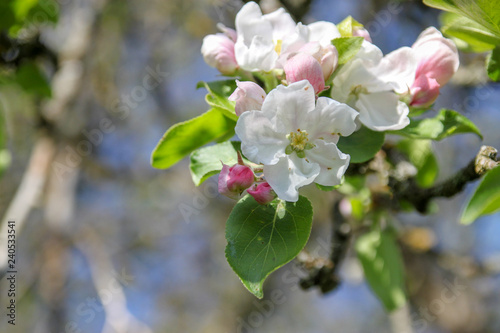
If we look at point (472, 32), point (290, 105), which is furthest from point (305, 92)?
point (472, 32)

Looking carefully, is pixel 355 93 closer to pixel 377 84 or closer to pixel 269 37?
pixel 377 84

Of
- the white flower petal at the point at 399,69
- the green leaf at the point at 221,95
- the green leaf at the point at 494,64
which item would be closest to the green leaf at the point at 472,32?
the green leaf at the point at 494,64

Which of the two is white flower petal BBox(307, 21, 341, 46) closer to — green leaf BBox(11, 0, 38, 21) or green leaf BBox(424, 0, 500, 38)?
green leaf BBox(424, 0, 500, 38)

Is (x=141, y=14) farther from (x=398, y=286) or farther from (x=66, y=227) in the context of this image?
(x=398, y=286)

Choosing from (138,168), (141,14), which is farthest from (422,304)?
(141,14)

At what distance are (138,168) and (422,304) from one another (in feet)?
10.4

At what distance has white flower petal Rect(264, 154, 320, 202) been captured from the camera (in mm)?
958

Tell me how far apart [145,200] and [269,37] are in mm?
4627

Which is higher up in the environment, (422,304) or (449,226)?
(422,304)

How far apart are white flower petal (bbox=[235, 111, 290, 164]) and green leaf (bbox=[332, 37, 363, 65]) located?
0.24 metres

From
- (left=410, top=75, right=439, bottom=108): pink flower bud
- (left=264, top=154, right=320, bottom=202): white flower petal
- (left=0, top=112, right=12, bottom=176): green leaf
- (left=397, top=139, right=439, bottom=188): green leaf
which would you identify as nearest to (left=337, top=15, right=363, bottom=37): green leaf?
(left=410, top=75, right=439, bottom=108): pink flower bud

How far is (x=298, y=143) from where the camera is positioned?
106cm

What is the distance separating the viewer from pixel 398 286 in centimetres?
174

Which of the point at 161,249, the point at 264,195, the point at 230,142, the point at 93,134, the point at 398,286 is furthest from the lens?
the point at 161,249
